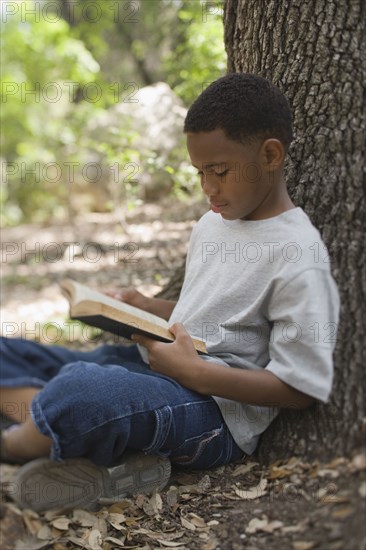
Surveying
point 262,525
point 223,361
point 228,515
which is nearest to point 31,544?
point 228,515

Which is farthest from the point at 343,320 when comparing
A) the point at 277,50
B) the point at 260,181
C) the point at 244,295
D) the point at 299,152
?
the point at 277,50

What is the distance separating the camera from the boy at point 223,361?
1925mm

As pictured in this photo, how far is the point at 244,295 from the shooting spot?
213 centimetres

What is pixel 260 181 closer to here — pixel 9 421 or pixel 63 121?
pixel 9 421

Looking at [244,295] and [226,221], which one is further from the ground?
[226,221]

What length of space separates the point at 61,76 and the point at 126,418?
10052 mm

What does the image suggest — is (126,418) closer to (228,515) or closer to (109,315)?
(109,315)

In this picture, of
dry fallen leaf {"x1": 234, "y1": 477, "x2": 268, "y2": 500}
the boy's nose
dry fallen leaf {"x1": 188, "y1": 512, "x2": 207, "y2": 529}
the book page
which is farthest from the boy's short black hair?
dry fallen leaf {"x1": 188, "y1": 512, "x2": 207, "y2": 529}

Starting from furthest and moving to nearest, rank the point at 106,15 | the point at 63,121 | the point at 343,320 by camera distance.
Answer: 1. the point at 106,15
2. the point at 63,121
3. the point at 343,320

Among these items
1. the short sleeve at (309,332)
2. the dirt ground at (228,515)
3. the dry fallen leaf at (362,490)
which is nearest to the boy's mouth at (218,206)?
the short sleeve at (309,332)

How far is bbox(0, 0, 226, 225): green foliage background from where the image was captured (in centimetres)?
1020

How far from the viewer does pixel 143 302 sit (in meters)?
2.65

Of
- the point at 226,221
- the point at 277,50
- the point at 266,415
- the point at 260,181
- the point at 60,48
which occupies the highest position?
the point at 60,48

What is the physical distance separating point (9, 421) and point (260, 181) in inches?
53.7
